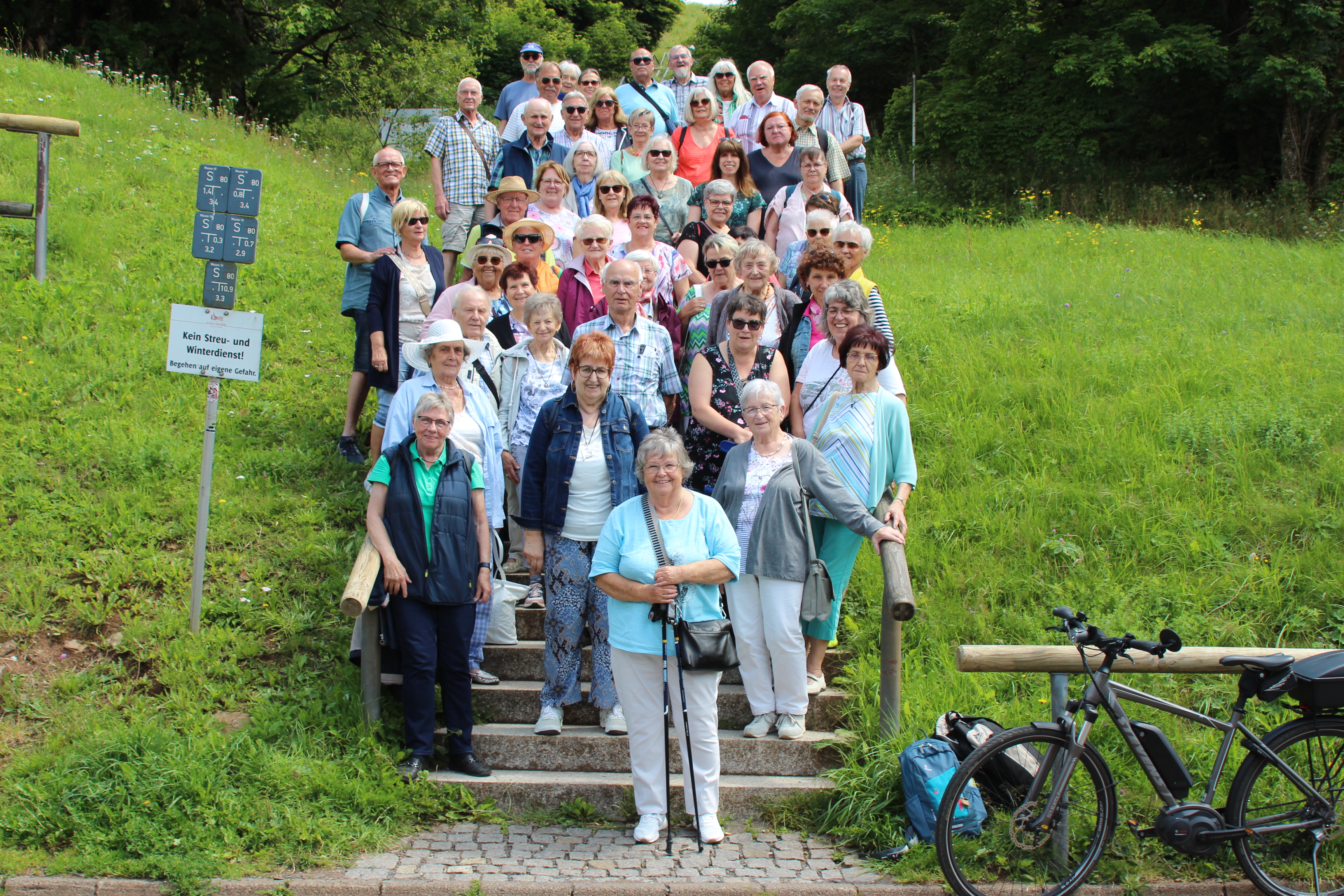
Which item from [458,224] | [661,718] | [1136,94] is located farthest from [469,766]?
[1136,94]

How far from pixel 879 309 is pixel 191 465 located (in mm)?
4982

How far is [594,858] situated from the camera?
4.93 m

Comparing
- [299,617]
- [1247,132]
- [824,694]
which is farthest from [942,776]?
[1247,132]

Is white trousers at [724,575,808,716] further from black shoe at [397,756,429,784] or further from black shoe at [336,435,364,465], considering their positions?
black shoe at [336,435,364,465]

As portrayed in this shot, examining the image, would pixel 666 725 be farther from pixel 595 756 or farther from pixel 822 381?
pixel 822 381

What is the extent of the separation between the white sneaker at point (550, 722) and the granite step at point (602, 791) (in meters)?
0.24

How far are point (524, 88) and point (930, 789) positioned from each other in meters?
8.39

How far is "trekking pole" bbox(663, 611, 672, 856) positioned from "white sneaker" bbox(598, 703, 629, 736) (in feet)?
1.71

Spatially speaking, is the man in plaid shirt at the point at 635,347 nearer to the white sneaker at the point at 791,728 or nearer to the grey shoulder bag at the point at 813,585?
the grey shoulder bag at the point at 813,585

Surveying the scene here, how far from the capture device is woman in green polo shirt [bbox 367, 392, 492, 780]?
518 centimetres

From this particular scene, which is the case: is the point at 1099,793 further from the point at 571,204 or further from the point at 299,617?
the point at 571,204

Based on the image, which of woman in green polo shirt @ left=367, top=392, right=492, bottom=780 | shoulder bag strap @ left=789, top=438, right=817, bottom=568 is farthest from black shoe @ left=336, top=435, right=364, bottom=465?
shoulder bag strap @ left=789, top=438, right=817, bottom=568

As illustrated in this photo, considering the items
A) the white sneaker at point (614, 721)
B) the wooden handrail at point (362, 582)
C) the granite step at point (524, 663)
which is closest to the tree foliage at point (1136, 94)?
the granite step at point (524, 663)

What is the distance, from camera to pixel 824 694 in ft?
19.0
